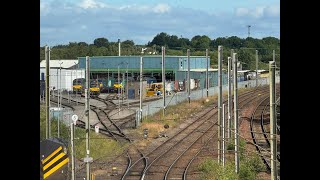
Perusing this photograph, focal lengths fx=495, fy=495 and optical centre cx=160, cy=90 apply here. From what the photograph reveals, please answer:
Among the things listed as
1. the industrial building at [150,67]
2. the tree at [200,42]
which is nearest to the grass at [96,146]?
the industrial building at [150,67]

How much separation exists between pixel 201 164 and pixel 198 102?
14.3 meters

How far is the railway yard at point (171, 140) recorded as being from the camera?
471 inches

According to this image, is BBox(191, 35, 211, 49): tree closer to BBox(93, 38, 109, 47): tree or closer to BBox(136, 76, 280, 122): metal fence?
BBox(93, 38, 109, 47): tree

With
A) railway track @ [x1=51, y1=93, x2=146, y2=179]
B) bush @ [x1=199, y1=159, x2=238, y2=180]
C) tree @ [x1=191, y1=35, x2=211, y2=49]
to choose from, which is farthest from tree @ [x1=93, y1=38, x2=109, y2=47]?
bush @ [x1=199, y1=159, x2=238, y2=180]

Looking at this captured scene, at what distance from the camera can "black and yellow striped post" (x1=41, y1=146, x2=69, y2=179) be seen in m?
4.05

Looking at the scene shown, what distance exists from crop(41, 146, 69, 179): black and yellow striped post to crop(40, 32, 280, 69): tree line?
35560 mm

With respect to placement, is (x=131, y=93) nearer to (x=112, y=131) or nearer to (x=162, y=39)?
(x=112, y=131)

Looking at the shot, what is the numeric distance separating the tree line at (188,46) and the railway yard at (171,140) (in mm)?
15866

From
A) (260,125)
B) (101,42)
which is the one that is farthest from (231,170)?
(101,42)
